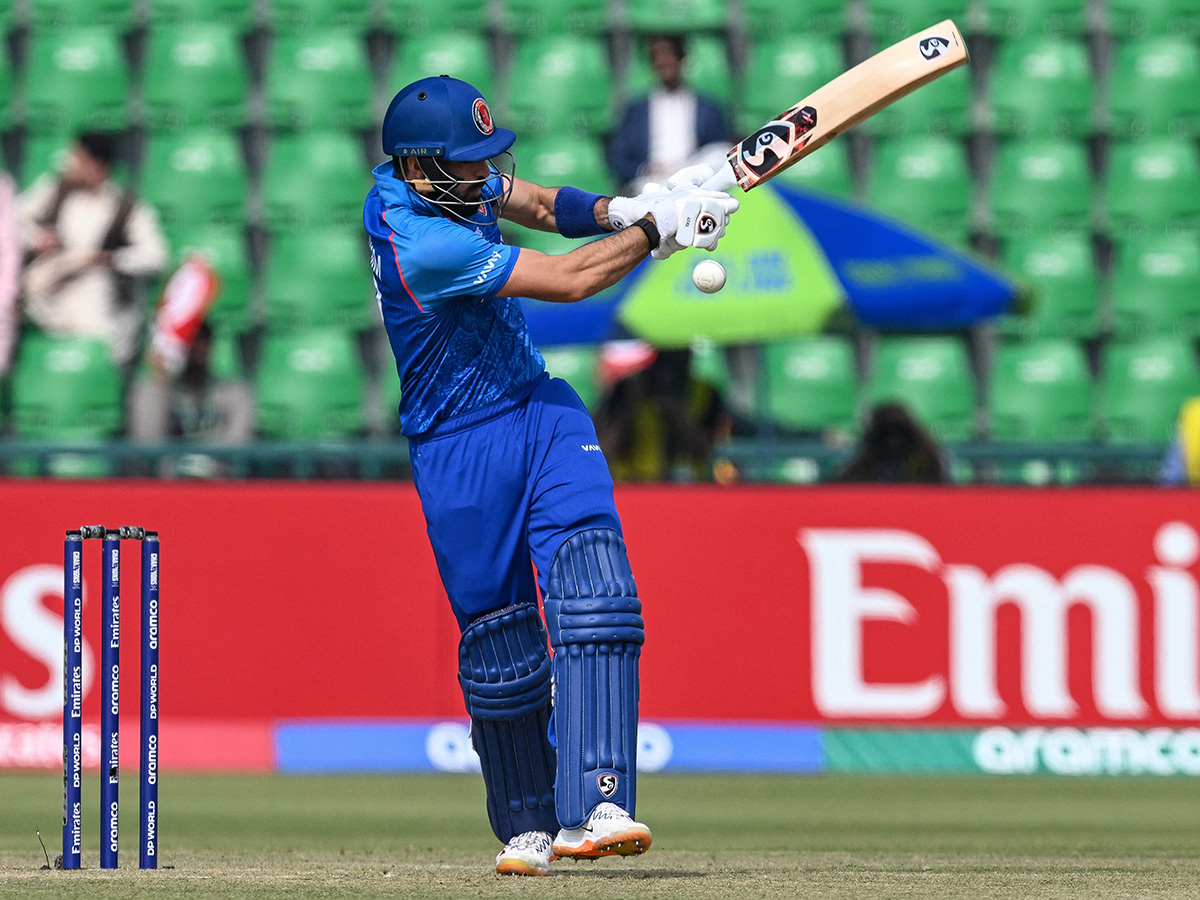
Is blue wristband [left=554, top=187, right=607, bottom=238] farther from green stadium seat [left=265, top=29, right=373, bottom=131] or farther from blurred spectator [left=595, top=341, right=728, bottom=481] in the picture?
green stadium seat [left=265, top=29, right=373, bottom=131]

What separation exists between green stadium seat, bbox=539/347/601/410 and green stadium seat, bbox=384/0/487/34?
2501 millimetres

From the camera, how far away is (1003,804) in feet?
26.3

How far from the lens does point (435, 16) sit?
507 inches

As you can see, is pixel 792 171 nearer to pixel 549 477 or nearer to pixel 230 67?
pixel 230 67

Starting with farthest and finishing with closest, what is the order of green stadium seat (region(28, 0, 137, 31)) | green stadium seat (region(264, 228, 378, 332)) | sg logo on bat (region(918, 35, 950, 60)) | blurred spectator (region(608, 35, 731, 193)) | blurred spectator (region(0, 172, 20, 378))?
green stadium seat (region(28, 0, 137, 31)) → green stadium seat (region(264, 228, 378, 332)) → blurred spectator (region(0, 172, 20, 378)) → blurred spectator (region(608, 35, 731, 193)) → sg logo on bat (region(918, 35, 950, 60))

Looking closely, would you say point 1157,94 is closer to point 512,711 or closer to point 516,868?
point 512,711

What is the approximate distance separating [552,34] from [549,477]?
8.18 meters

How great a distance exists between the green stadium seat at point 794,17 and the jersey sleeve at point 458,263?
828 cm

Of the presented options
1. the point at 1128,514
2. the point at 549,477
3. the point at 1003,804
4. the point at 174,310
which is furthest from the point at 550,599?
the point at 174,310

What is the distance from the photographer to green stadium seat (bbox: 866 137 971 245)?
480 inches

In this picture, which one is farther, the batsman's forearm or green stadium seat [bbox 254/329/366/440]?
green stadium seat [bbox 254/329/366/440]

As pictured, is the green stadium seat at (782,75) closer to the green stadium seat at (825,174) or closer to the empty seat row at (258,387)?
the green stadium seat at (825,174)

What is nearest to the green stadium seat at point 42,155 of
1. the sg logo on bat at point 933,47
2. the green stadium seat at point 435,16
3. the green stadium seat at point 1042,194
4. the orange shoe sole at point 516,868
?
the green stadium seat at point 435,16

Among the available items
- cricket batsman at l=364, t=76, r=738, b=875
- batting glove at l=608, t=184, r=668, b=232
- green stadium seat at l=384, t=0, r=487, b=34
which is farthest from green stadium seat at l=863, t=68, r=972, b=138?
cricket batsman at l=364, t=76, r=738, b=875
